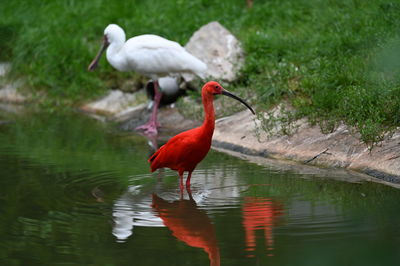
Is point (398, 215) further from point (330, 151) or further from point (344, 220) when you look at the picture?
point (330, 151)

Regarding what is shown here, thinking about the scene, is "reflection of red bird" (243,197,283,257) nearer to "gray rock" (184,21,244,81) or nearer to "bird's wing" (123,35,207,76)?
"bird's wing" (123,35,207,76)

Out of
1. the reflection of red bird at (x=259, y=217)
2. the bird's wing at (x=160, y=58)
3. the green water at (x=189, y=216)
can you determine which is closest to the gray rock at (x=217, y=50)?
the bird's wing at (x=160, y=58)

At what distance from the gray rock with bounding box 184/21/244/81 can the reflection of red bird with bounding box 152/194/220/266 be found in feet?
16.4

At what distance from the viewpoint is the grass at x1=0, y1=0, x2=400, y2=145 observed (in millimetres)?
8102

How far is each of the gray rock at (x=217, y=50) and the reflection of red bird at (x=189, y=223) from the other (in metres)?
5.01

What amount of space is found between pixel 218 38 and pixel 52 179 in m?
5.34

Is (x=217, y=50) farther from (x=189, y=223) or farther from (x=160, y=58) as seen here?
(x=189, y=223)

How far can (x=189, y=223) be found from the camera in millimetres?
5746

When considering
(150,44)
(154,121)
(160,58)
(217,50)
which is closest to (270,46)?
(217,50)

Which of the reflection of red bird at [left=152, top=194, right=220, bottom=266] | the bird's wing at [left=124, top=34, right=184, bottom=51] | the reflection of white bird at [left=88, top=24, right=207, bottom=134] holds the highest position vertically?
the bird's wing at [left=124, top=34, right=184, bottom=51]

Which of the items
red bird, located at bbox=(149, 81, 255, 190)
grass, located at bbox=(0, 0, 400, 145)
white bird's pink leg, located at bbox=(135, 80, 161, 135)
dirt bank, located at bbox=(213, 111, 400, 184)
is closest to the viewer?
red bird, located at bbox=(149, 81, 255, 190)

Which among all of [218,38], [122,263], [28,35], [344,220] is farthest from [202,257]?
[28,35]

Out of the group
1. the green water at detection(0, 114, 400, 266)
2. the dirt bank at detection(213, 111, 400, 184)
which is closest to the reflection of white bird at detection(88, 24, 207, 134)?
the dirt bank at detection(213, 111, 400, 184)

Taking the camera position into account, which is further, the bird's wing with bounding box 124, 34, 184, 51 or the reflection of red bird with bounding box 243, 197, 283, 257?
the bird's wing with bounding box 124, 34, 184, 51
